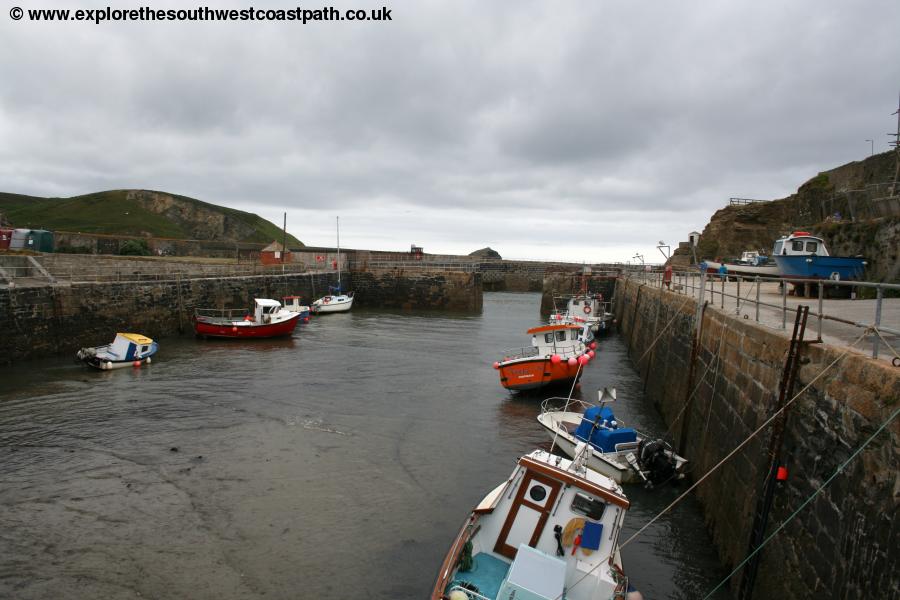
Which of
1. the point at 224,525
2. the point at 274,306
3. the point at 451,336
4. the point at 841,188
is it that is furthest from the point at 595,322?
the point at 224,525

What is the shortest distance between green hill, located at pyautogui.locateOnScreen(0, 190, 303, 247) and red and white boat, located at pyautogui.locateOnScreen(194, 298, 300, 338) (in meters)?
67.1

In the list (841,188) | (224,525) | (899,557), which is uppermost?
(841,188)

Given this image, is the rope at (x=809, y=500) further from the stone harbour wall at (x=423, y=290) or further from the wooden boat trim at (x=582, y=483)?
the stone harbour wall at (x=423, y=290)

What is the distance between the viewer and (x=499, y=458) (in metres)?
15.0

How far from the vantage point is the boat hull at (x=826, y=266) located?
1720cm

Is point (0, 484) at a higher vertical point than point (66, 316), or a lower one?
lower

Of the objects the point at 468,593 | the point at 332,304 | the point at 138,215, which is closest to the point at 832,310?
the point at 468,593

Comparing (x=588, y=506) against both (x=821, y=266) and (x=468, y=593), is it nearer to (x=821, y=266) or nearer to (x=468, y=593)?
(x=468, y=593)

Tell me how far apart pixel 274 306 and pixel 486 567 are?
2785 centimetres

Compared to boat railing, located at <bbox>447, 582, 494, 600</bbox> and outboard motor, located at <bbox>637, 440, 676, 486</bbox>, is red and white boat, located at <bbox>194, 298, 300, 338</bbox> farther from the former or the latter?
boat railing, located at <bbox>447, 582, 494, 600</bbox>

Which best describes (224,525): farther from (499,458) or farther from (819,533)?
(819,533)

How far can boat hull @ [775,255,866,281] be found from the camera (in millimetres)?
17203

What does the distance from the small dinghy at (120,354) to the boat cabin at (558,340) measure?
691 inches

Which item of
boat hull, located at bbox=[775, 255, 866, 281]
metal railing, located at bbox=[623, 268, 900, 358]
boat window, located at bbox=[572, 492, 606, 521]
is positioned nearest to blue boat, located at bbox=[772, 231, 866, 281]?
boat hull, located at bbox=[775, 255, 866, 281]
